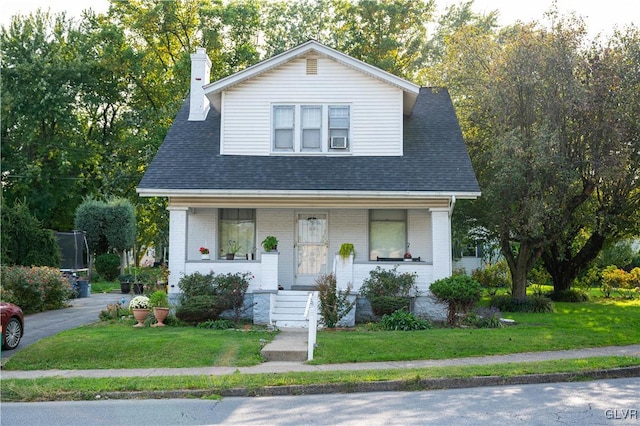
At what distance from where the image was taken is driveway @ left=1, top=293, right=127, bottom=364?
53.8 ft

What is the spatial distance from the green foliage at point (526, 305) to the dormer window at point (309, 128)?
7.60 meters

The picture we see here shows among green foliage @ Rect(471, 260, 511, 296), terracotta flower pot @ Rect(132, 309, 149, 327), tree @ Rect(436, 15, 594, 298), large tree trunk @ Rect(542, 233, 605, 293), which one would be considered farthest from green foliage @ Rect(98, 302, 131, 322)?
green foliage @ Rect(471, 260, 511, 296)

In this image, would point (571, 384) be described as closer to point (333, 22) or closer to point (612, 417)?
point (612, 417)

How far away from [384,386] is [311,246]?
9.85 m

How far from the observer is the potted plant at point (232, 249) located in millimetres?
19844

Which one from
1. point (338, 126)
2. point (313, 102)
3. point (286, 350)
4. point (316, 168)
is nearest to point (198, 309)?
point (286, 350)

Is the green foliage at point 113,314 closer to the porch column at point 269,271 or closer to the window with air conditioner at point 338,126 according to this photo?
the porch column at point 269,271

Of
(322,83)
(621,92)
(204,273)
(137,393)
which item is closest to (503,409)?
(137,393)

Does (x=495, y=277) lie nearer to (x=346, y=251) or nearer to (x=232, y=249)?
(x=346, y=251)

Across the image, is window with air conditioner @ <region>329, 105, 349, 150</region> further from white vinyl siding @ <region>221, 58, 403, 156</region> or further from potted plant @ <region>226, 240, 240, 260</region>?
potted plant @ <region>226, 240, 240, 260</region>

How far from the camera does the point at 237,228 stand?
20.8 metres

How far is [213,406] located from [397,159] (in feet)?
38.9

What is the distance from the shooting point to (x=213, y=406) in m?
9.59

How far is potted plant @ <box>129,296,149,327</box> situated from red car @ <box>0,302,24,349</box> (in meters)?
2.83
